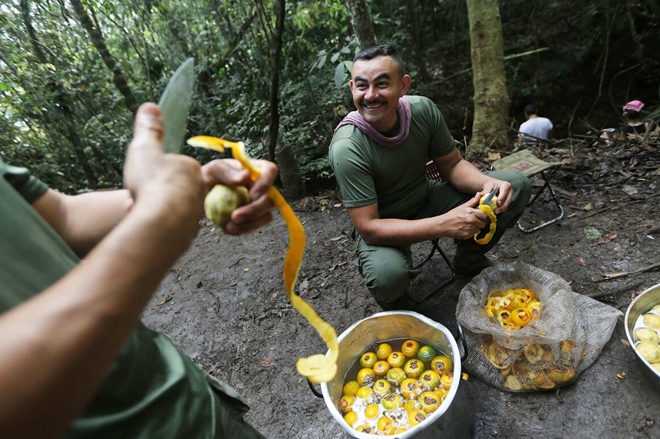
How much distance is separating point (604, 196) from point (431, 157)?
72.2 inches

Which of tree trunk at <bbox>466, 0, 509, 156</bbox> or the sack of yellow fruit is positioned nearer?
the sack of yellow fruit

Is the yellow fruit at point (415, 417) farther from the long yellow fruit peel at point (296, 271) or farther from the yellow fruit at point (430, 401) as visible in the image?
the long yellow fruit peel at point (296, 271)

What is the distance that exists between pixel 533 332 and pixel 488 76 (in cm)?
363

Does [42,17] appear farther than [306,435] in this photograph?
Yes

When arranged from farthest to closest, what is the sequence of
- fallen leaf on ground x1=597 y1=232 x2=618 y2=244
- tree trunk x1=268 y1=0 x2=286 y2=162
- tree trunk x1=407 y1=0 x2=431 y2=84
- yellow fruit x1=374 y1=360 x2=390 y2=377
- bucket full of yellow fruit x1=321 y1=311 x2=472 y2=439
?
tree trunk x1=407 y1=0 x2=431 y2=84 → tree trunk x1=268 y1=0 x2=286 y2=162 → fallen leaf on ground x1=597 y1=232 x2=618 y2=244 → yellow fruit x1=374 y1=360 x2=390 y2=377 → bucket full of yellow fruit x1=321 y1=311 x2=472 y2=439

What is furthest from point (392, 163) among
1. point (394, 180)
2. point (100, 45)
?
point (100, 45)

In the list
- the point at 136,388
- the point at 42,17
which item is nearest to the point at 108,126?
the point at 42,17

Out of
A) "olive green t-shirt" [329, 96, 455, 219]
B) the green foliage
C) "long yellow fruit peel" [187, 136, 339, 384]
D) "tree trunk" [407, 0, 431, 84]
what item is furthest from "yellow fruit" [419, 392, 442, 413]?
"tree trunk" [407, 0, 431, 84]

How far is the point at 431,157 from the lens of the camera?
8.70ft

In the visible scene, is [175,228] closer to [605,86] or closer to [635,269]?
[635,269]

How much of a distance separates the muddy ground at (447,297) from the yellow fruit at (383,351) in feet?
1.59

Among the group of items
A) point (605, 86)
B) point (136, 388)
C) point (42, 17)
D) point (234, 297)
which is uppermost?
point (42, 17)

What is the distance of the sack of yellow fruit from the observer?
1873 mm

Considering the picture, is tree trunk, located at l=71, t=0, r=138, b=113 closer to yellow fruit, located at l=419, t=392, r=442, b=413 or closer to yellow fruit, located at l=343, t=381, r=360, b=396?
yellow fruit, located at l=343, t=381, r=360, b=396
